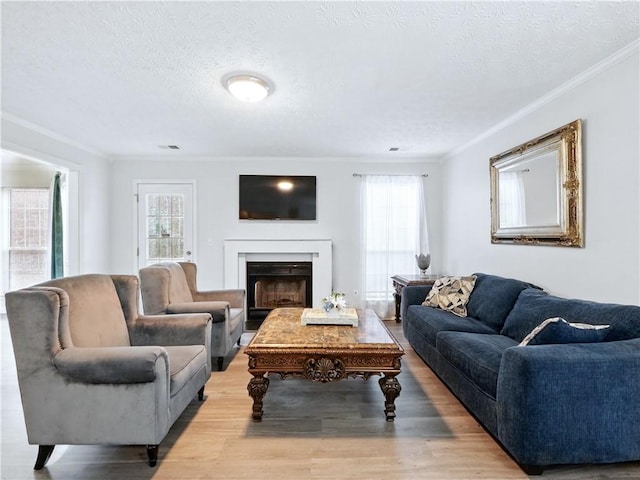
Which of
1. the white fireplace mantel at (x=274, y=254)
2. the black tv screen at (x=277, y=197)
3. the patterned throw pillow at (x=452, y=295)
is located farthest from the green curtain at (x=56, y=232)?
the patterned throw pillow at (x=452, y=295)

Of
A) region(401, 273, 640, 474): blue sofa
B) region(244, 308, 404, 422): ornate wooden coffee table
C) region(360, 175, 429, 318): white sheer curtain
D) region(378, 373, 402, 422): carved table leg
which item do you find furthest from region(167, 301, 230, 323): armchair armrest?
region(360, 175, 429, 318): white sheer curtain

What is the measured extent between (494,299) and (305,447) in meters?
2.16

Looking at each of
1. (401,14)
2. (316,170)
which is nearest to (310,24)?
(401,14)

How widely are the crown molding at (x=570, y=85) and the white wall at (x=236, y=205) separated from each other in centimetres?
168

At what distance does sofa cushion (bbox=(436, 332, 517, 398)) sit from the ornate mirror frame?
1050 millimetres

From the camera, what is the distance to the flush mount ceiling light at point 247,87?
102 inches

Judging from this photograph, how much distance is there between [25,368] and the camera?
5.78 ft

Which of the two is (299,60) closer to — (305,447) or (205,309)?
(205,309)

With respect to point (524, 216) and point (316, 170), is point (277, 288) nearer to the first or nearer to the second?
point (316, 170)

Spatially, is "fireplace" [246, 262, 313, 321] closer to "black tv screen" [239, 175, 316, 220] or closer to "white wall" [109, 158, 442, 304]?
"white wall" [109, 158, 442, 304]

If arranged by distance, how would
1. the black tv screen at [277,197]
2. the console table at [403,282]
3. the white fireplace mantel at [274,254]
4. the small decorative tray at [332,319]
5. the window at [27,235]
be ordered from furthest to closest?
the window at [27,235] < the black tv screen at [277,197] < the white fireplace mantel at [274,254] < the console table at [403,282] < the small decorative tray at [332,319]

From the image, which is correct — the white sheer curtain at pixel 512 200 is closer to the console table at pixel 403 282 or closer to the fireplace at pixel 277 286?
the console table at pixel 403 282

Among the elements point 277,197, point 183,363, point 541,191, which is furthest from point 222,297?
point 541,191

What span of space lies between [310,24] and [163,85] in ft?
4.76
